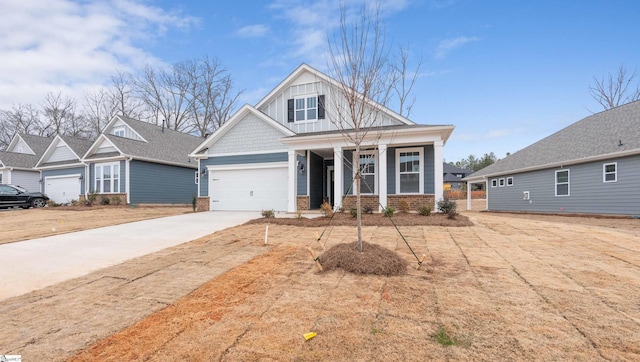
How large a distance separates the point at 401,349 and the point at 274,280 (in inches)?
83.1

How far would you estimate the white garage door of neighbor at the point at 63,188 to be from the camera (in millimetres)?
19578

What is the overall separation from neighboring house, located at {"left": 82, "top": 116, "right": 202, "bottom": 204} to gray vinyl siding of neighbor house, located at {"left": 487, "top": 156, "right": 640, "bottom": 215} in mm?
21907

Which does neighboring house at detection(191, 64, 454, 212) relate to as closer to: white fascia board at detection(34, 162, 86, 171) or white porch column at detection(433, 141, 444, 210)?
white porch column at detection(433, 141, 444, 210)

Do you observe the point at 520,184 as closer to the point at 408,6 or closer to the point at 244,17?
the point at 408,6

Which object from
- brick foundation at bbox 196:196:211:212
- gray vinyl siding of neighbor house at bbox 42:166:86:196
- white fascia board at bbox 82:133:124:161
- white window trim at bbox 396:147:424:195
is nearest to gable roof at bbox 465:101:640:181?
white window trim at bbox 396:147:424:195

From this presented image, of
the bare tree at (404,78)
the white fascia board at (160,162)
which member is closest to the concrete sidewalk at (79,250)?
the bare tree at (404,78)

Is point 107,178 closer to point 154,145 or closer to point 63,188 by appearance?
point 154,145

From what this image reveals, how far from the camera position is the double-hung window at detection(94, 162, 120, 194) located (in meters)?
17.6

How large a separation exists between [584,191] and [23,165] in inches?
1464

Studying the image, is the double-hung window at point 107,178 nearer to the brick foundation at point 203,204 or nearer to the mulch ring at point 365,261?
the brick foundation at point 203,204

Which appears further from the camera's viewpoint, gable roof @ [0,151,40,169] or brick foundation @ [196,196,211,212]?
gable roof @ [0,151,40,169]

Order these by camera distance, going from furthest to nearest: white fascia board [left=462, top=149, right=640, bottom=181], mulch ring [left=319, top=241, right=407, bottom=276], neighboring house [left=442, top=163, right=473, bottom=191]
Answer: neighboring house [left=442, top=163, right=473, bottom=191] < white fascia board [left=462, top=149, right=640, bottom=181] < mulch ring [left=319, top=241, right=407, bottom=276]

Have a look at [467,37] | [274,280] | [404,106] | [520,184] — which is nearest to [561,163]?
[520,184]

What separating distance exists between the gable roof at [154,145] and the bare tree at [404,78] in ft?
55.8
